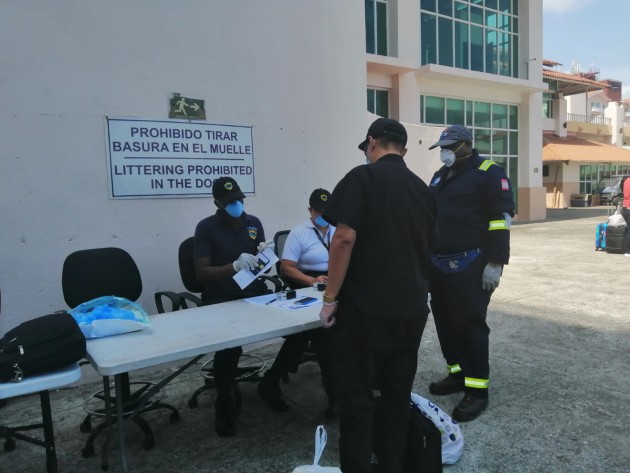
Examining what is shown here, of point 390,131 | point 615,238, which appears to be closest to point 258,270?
point 390,131

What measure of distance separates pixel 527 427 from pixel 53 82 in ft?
13.7

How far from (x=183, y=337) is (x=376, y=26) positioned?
1280 cm

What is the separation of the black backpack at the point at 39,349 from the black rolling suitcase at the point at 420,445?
4.83ft

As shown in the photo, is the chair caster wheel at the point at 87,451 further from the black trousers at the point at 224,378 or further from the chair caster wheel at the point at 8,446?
the black trousers at the point at 224,378

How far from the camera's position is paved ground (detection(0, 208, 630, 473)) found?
2.77m

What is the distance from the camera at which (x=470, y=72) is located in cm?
1502

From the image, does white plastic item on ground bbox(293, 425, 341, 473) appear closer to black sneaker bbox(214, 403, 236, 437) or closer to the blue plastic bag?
black sneaker bbox(214, 403, 236, 437)

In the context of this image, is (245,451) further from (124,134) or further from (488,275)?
(124,134)

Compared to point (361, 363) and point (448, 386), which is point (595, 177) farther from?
point (361, 363)

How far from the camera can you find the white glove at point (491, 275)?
10.7ft

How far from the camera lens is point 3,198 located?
11.9 ft

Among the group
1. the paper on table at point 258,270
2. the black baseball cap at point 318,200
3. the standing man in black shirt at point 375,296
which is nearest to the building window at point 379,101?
the black baseball cap at point 318,200

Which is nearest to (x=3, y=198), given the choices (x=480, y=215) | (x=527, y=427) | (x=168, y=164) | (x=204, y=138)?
(x=168, y=164)

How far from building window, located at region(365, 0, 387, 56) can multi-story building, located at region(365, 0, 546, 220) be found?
25 millimetres
